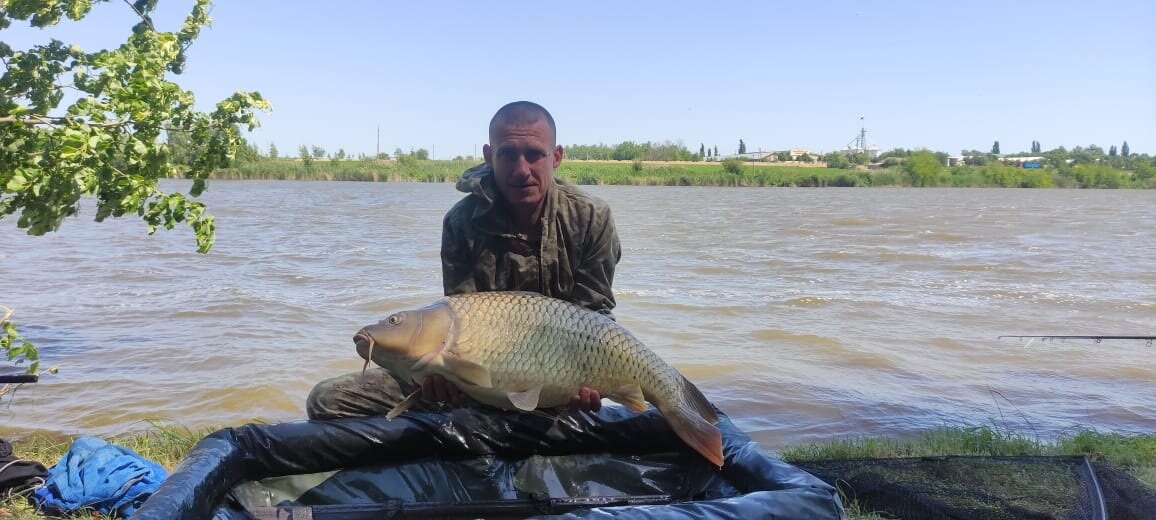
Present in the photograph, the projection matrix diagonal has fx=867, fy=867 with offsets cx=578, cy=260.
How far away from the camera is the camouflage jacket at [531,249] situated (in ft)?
9.05

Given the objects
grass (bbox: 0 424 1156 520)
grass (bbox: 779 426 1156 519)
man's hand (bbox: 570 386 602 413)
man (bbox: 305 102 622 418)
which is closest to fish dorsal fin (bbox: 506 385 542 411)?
man's hand (bbox: 570 386 602 413)

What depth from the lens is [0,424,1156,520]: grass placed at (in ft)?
10.7

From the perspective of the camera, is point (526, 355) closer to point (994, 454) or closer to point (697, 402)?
point (697, 402)

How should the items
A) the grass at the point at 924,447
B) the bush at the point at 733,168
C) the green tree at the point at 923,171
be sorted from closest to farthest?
1. the grass at the point at 924,447
2. the bush at the point at 733,168
3. the green tree at the point at 923,171

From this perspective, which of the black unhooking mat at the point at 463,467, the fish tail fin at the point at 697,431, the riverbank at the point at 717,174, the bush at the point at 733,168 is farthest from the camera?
the bush at the point at 733,168

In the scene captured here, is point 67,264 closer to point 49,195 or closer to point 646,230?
point 49,195

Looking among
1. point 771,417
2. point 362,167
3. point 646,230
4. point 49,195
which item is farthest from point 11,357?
point 362,167

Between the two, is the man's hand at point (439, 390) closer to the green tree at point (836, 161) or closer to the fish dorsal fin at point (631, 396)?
the fish dorsal fin at point (631, 396)

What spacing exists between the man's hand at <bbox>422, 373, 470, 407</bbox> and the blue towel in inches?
37.9

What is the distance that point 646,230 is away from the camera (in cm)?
1783

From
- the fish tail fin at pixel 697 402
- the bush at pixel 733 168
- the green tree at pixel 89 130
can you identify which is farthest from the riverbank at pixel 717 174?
the fish tail fin at pixel 697 402

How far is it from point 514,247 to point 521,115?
1.46 ft

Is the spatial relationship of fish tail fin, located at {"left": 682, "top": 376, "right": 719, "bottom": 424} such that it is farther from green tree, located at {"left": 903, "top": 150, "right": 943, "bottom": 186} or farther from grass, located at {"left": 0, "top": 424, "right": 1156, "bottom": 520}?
green tree, located at {"left": 903, "top": 150, "right": 943, "bottom": 186}

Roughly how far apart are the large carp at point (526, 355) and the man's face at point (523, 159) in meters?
0.60
